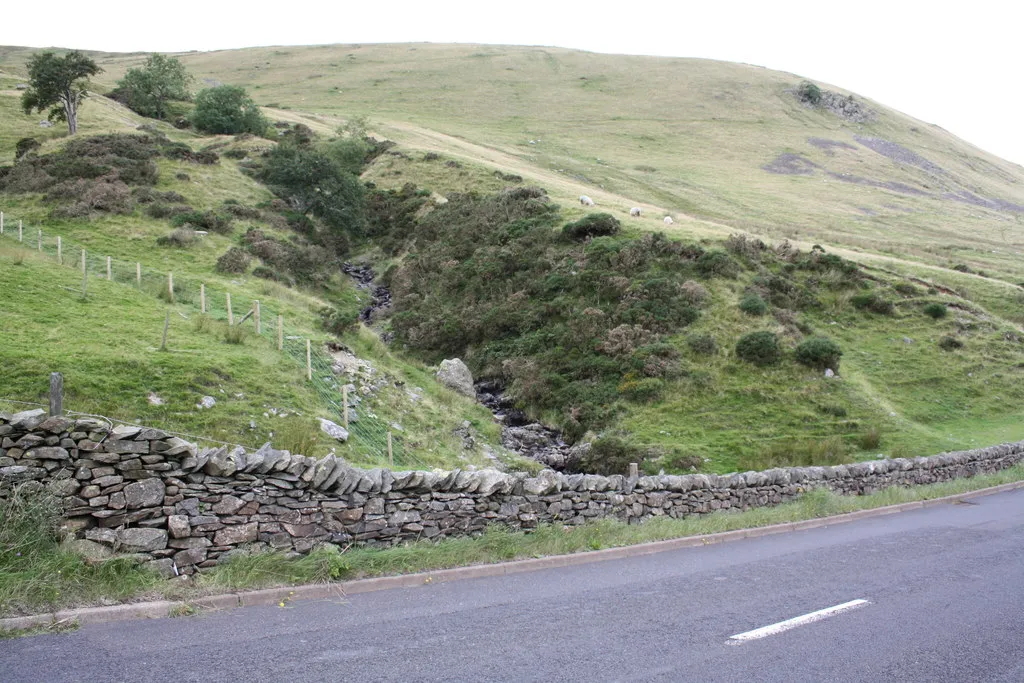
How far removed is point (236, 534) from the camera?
8.50 m

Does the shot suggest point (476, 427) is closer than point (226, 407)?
No

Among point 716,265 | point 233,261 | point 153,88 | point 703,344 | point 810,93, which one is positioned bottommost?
point 703,344

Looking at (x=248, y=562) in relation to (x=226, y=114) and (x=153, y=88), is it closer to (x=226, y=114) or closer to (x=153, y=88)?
(x=226, y=114)

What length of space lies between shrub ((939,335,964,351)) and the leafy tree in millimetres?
36217

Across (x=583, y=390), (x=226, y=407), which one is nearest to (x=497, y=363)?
(x=583, y=390)

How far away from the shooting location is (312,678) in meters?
5.83

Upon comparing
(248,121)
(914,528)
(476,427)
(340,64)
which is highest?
(340,64)

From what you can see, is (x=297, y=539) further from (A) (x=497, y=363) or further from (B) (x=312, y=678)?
(A) (x=497, y=363)

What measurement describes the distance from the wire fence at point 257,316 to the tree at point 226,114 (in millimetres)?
37320

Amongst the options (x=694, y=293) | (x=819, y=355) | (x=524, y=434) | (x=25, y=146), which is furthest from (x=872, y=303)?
(x=25, y=146)

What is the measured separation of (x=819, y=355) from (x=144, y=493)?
1094 inches

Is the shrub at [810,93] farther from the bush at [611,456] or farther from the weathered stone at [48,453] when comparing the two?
the weathered stone at [48,453]

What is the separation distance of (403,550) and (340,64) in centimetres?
14822

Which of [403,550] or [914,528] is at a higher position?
[403,550]
